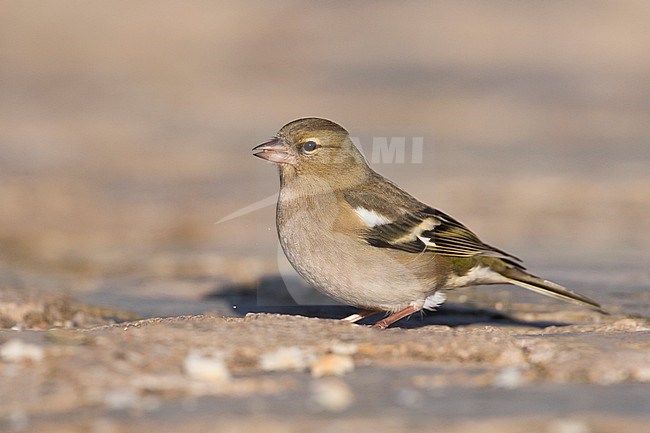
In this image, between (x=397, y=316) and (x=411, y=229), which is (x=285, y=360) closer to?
(x=397, y=316)

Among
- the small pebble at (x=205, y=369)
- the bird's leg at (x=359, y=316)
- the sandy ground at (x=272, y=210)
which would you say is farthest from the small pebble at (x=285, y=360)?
the bird's leg at (x=359, y=316)

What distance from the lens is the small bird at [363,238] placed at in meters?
5.50

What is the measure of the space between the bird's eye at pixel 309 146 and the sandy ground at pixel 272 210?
1066 mm

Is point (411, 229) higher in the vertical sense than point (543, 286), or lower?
higher

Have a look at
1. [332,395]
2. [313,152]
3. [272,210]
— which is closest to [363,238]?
[313,152]

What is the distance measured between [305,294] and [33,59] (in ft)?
46.1

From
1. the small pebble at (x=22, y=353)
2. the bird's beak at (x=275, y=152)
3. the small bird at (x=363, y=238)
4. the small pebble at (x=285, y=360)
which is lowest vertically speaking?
the small pebble at (x=285, y=360)

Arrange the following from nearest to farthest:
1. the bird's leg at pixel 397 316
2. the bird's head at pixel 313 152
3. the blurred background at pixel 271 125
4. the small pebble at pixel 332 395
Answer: the small pebble at pixel 332 395 → the bird's leg at pixel 397 316 → the bird's head at pixel 313 152 → the blurred background at pixel 271 125

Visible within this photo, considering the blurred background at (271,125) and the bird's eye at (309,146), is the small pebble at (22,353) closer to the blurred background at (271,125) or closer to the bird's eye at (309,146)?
the bird's eye at (309,146)

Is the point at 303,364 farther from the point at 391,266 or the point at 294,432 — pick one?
the point at 391,266

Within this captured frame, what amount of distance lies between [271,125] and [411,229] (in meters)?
8.08

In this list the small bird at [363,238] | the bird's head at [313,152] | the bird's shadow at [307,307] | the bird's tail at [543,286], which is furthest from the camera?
the bird's shadow at [307,307]

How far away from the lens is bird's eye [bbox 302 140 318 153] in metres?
6.07

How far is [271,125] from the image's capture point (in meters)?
13.8
